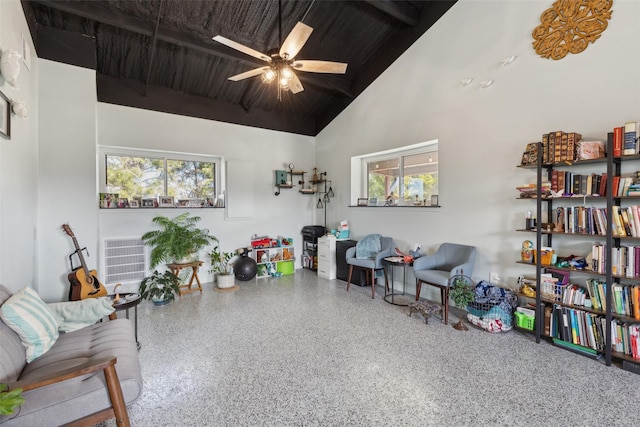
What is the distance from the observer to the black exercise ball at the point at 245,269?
5109 mm

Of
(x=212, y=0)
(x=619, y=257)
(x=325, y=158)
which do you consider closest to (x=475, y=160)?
(x=619, y=257)

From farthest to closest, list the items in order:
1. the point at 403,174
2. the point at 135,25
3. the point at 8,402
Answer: the point at 403,174, the point at 135,25, the point at 8,402

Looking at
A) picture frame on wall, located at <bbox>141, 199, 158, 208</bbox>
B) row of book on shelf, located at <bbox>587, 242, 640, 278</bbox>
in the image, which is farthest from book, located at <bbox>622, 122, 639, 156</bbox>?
picture frame on wall, located at <bbox>141, 199, 158, 208</bbox>

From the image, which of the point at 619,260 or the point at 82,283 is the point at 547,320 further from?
the point at 82,283

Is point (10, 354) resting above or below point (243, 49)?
below

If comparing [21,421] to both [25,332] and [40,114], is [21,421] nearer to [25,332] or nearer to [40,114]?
[25,332]

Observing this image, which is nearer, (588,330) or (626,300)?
(626,300)

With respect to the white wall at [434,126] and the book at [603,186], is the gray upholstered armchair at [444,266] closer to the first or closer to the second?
the white wall at [434,126]

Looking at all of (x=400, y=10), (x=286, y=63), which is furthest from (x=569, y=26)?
(x=286, y=63)

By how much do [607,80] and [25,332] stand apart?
485 cm

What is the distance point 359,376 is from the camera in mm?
2346

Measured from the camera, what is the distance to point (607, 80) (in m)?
2.66

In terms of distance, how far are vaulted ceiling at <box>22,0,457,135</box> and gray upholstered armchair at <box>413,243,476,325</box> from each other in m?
3.07

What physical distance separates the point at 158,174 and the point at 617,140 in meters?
5.68
